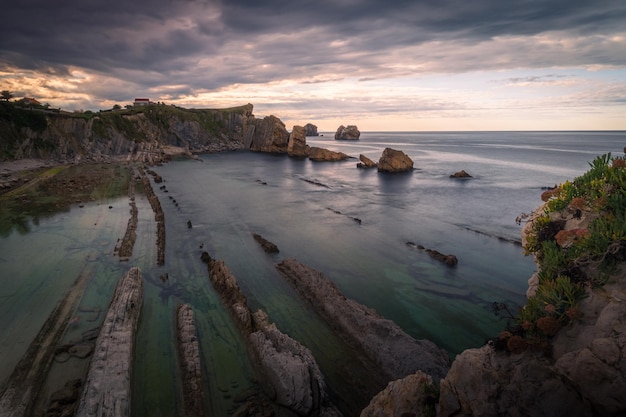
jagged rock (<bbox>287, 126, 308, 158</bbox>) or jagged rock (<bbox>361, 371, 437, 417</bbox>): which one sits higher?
jagged rock (<bbox>287, 126, 308, 158</bbox>)

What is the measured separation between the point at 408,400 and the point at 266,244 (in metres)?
24.7

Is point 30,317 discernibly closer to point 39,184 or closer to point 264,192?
point 264,192

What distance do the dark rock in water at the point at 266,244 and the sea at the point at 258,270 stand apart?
2.70ft

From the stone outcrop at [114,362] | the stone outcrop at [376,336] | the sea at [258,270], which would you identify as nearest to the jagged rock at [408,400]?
the sea at [258,270]

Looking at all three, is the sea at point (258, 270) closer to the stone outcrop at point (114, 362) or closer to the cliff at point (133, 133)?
the stone outcrop at point (114, 362)

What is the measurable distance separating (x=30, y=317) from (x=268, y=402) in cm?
1622

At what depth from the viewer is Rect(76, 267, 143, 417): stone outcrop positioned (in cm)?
1319

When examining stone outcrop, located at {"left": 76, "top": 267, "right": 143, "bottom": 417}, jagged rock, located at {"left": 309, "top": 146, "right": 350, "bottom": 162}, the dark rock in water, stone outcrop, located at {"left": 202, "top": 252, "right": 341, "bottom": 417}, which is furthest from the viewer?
jagged rock, located at {"left": 309, "top": 146, "right": 350, "bottom": 162}

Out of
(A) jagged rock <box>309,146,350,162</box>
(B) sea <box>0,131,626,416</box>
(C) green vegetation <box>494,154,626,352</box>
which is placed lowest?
(B) sea <box>0,131,626,416</box>

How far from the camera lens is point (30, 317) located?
65.5 ft

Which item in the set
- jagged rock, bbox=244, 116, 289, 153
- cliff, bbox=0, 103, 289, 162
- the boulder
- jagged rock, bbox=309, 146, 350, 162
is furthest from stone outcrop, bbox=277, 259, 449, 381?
jagged rock, bbox=244, 116, 289, 153

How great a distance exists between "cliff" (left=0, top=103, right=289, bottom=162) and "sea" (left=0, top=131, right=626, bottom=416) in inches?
2321

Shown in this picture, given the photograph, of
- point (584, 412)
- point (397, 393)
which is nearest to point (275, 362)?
point (397, 393)

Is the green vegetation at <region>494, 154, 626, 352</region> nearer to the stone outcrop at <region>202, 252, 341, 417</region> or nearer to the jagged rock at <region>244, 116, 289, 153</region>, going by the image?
the stone outcrop at <region>202, 252, 341, 417</region>
